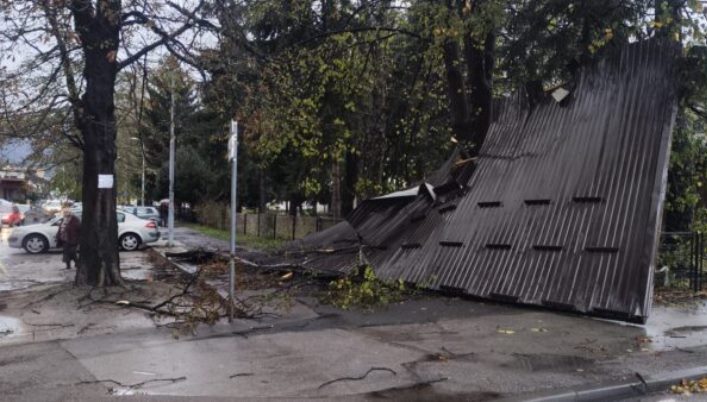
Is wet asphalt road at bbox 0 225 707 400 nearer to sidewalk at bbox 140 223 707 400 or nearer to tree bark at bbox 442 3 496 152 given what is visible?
sidewalk at bbox 140 223 707 400

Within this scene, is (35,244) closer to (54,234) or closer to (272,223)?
(54,234)

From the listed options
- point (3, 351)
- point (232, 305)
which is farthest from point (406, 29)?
point (3, 351)

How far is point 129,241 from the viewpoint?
23.5 meters

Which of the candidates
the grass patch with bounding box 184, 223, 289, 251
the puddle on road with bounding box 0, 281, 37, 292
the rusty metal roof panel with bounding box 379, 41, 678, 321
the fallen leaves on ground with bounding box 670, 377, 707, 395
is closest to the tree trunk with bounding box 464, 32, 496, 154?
the rusty metal roof panel with bounding box 379, 41, 678, 321

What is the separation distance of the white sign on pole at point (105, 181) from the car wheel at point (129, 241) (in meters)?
12.1

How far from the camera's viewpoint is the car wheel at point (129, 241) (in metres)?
23.5

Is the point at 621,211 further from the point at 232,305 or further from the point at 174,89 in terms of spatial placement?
the point at 174,89

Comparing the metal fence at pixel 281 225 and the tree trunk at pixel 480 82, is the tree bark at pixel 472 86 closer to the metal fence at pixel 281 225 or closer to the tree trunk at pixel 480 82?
the tree trunk at pixel 480 82

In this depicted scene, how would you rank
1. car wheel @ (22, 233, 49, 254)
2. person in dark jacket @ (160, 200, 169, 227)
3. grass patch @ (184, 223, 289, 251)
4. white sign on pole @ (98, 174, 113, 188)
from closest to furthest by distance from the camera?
white sign on pole @ (98, 174, 113, 188) → car wheel @ (22, 233, 49, 254) → grass patch @ (184, 223, 289, 251) → person in dark jacket @ (160, 200, 169, 227)

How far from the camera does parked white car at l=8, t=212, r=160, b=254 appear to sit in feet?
72.6

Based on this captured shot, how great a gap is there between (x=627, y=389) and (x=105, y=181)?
9414 millimetres

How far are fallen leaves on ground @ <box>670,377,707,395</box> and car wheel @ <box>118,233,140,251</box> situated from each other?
2037 cm

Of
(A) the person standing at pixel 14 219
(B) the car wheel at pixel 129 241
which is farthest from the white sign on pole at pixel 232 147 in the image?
(A) the person standing at pixel 14 219

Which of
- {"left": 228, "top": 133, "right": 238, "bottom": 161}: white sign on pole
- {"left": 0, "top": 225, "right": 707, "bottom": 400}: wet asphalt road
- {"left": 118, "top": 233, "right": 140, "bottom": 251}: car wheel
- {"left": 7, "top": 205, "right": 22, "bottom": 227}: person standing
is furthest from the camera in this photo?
{"left": 7, "top": 205, "right": 22, "bottom": 227}: person standing
